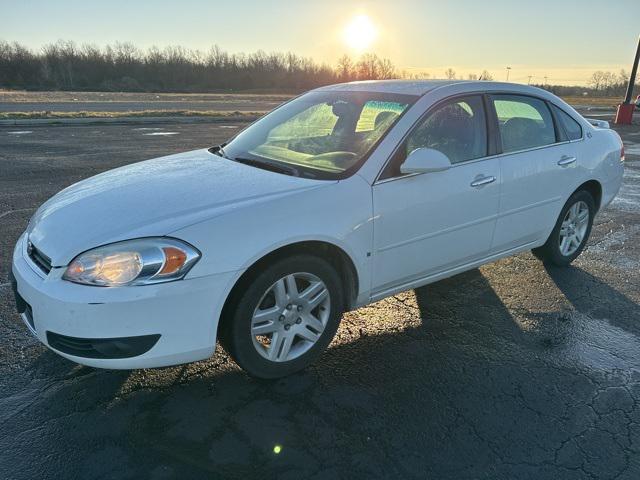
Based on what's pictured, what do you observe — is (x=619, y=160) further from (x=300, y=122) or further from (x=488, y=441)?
(x=488, y=441)

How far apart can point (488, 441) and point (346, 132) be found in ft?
7.12

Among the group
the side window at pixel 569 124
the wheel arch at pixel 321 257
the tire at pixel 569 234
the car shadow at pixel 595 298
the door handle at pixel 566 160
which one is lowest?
the car shadow at pixel 595 298

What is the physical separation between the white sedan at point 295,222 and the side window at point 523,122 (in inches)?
0.6

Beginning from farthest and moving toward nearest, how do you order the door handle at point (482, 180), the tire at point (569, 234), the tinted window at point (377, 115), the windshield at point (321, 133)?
the tire at point (569, 234)
the door handle at point (482, 180)
the tinted window at point (377, 115)
the windshield at point (321, 133)

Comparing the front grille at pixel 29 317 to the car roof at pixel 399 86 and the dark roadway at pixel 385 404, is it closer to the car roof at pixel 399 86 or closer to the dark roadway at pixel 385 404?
the dark roadway at pixel 385 404

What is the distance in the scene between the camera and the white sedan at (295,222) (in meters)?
2.39

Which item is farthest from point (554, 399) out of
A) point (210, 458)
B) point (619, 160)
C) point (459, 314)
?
→ point (619, 160)

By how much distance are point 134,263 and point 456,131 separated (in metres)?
2.42

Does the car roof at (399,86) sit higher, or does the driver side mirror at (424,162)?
the car roof at (399,86)

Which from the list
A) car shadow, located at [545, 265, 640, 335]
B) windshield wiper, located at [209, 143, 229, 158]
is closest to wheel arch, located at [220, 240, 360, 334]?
windshield wiper, located at [209, 143, 229, 158]

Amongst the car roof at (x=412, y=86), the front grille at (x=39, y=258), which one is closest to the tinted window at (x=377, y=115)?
the car roof at (x=412, y=86)

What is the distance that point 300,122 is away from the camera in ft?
12.9

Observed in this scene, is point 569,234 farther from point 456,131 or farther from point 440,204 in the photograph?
point 440,204

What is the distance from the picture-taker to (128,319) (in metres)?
2.33
